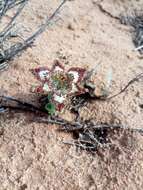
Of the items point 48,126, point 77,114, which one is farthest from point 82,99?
point 48,126

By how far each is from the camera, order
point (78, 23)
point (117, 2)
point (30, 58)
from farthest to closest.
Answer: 1. point (117, 2)
2. point (78, 23)
3. point (30, 58)

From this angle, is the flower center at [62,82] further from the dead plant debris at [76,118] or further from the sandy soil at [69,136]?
the sandy soil at [69,136]

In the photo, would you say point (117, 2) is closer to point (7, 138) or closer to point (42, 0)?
point (42, 0)

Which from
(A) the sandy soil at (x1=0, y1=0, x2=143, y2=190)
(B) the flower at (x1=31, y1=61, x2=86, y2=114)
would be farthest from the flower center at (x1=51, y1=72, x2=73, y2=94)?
(A) the sandy soil at (x1=0, y1=0, x2=143, y2=190)

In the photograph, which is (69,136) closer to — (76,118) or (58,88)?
(76,118)

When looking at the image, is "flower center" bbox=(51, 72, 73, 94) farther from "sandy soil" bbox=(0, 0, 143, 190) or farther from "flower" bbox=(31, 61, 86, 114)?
"sandy soil" bbox=(0, 0, 143, 190)

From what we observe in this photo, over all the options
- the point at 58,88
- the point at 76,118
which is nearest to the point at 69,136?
the point at 76,118

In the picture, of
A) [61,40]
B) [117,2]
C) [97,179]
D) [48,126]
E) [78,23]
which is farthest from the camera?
[117,2]

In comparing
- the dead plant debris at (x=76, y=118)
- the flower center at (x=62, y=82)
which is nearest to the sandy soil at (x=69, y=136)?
the dead plant debris at (x=76, y=118)
